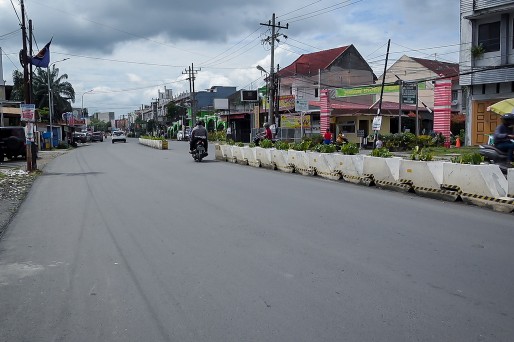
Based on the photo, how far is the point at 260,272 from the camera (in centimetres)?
547

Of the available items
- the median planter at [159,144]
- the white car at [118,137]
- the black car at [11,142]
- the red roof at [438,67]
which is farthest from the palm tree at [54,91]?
the red roof at [438,67]

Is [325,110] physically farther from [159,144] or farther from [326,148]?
[326,148]

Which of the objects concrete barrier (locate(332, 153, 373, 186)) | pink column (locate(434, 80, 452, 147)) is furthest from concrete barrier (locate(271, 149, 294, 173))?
pink column (locate(434, 80, 452, 147))

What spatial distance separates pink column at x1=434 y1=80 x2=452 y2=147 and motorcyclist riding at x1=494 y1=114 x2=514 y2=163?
23234mm

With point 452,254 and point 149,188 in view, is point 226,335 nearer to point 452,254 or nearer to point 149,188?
point 452,254

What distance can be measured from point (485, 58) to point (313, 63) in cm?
3673

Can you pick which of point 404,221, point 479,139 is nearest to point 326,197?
point 404,221

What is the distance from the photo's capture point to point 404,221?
8.17 metres

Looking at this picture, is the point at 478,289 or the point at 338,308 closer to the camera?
the point at 338,308

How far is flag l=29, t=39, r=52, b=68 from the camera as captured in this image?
2072cm

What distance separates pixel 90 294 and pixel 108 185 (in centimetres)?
975

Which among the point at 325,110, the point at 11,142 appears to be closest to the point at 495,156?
the point at 11,142

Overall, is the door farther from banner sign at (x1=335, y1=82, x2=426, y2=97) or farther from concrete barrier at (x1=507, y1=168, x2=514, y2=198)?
concrete barrier at (x1=507, y1=168, x2=514, y2=198)

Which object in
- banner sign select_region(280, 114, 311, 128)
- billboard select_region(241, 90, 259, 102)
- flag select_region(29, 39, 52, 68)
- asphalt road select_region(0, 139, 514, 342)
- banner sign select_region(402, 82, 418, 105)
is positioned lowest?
asphalt road select_region(0, 139, 514, 342)
